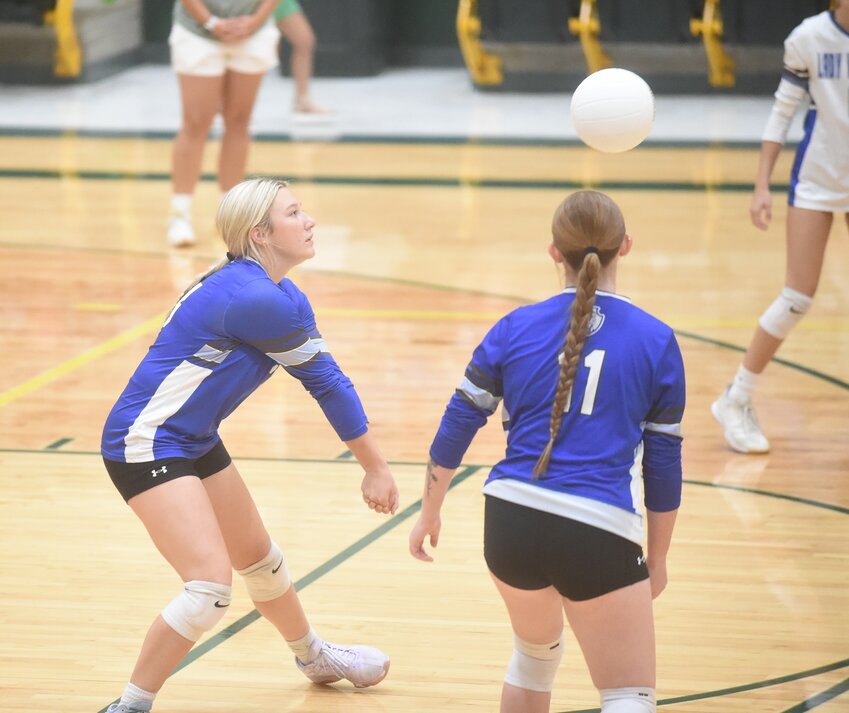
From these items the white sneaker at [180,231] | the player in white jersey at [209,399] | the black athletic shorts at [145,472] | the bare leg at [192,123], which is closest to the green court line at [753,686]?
the player in white jersey at [209,399]

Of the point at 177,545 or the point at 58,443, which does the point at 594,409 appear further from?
the point at 58,443

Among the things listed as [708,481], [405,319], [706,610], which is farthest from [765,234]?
[706,610]

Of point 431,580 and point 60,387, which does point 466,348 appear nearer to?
point 60,387

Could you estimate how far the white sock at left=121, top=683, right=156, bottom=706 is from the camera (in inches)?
122

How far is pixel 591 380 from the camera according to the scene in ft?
8.72

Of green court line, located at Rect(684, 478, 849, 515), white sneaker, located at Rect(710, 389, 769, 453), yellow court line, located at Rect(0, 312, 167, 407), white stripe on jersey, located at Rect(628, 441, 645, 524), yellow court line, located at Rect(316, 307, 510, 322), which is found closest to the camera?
white stripe on jersey, located at Rect(628, 441, 645, 524)

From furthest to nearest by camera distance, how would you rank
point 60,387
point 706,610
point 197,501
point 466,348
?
point 466,348 < point 60,387 < point 706,610 < point 197,501

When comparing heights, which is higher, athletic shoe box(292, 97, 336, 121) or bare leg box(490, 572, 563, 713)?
bare leg box(490, 572, 563, 713)

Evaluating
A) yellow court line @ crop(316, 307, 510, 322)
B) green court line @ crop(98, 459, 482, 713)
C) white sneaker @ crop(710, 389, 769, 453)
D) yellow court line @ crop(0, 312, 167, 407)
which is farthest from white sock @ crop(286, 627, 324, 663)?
yellow court line @ crop(316, 307, 510, 322)

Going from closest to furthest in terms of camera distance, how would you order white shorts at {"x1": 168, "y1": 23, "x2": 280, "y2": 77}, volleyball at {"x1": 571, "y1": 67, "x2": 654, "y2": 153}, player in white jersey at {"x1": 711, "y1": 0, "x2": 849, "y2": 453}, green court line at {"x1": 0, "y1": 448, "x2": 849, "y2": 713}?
green court line at {"x1": 0, "y1": 448, "x2": 849, "y2": 713}
volleyball at {"x1": 571, "y1": 67, "x2": 654, "y2": 153}
player in white jersey at {"x1": 711, "y1": 0, "x2": 849, "y2": 453}
white shorts at {"x1": 168, "y1": 23, "x2": 280, "y2": 77}

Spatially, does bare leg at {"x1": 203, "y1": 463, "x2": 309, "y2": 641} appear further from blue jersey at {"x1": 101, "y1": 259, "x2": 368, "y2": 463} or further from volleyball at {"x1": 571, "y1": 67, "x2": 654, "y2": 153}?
volleyball at {"x1": 571, "y1": 67, "x2": 654, "y2": 153}

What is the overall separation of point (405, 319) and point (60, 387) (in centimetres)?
170

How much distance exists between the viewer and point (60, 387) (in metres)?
5.94

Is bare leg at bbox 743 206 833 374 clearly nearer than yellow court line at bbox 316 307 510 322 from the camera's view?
Yes
